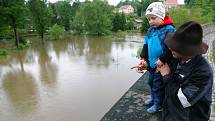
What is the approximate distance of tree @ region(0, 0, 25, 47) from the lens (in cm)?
2222

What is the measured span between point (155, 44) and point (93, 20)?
34.0m

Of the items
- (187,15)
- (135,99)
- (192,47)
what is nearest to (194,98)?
(192,47)

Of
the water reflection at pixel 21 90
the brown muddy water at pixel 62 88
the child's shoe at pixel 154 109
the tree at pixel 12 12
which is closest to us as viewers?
the child's shoe at pixel 154 109

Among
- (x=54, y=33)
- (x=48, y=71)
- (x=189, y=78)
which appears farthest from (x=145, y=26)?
(x=189, y=78)

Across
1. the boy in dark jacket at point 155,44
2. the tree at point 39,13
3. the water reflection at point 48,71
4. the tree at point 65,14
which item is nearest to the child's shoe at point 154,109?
the boy in dark jacket at point 155,44

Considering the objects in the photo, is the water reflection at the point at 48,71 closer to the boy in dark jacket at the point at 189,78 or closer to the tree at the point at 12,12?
the tree at the point at 12,12

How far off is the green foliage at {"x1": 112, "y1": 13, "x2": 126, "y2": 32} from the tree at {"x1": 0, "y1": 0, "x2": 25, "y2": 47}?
687 inches

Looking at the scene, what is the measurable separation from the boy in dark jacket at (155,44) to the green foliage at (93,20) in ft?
108

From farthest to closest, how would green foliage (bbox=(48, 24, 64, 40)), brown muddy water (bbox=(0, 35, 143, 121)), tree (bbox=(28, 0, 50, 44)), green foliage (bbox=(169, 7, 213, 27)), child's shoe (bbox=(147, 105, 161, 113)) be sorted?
green foliage (bbox=(48, 24, 64, 40))
tree (bbox=(28, 0, 50, 44))
green foliage (bbox=(169, 7, 213, 27))
brown muddy water (bbox=(0, 35, 143, 121))
child's shoe (bbox=(147, 105, 161, 113))

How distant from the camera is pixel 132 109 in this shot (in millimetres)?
2471

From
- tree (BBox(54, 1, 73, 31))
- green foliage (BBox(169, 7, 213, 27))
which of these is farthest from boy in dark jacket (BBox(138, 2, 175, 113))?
tree (BBox(54, 1, 73, 31))

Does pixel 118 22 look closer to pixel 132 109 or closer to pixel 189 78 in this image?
pixel 132 109

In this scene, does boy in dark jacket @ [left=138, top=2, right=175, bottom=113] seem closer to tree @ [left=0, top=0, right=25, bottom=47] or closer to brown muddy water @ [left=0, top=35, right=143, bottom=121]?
brown muddy water @ [left=0, top=35, right=143, bottom=121]

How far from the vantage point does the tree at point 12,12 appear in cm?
2222
